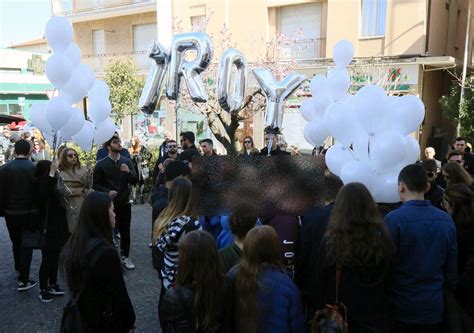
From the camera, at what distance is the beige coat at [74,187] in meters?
4.77

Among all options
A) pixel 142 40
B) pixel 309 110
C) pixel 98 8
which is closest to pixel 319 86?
pixel 309 110

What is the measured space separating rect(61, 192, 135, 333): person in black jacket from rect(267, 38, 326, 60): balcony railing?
14833 millimetres

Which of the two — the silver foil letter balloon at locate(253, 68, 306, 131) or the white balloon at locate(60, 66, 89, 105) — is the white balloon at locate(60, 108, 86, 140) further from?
the silver foil letter balloon at locate(253, 68, 306, 131)

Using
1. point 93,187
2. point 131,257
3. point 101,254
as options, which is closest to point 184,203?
point 101,254

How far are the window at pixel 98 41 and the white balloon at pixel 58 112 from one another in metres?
19.6

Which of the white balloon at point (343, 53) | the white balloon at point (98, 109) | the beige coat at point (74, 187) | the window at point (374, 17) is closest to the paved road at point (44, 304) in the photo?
the beige coat at point (74, 187)

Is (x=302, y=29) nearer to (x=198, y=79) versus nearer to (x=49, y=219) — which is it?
(x=198, y=79)

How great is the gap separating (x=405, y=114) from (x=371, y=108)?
306 mm

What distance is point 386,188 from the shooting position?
12.0ft

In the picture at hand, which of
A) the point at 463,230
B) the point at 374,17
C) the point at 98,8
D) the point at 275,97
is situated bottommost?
the point at 463,230

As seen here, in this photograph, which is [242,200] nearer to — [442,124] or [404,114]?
[404,114]

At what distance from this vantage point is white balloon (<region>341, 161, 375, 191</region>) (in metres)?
3.70

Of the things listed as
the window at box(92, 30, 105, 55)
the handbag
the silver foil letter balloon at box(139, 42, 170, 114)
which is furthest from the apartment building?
the handbag

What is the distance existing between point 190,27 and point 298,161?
650 inches
